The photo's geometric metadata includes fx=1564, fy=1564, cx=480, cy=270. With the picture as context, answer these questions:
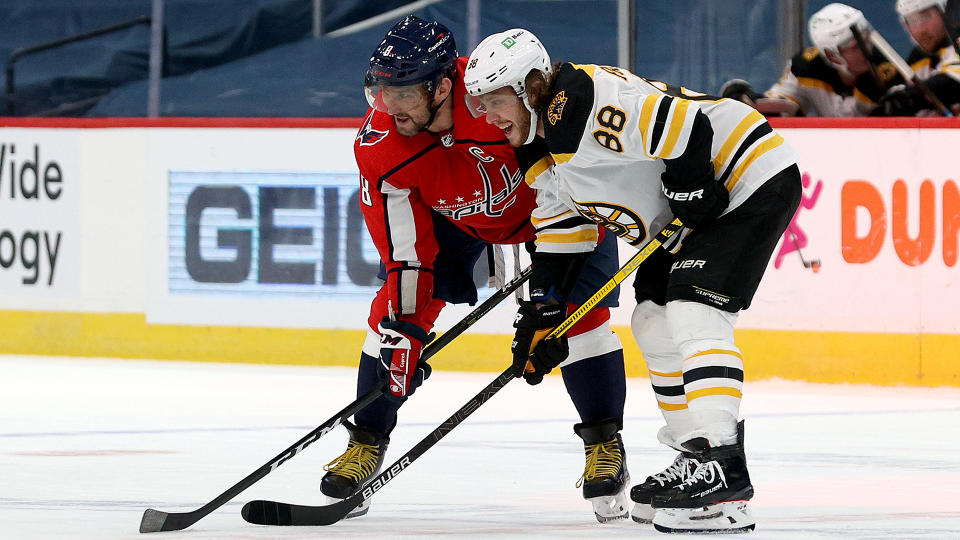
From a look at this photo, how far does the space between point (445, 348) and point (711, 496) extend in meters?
3.23

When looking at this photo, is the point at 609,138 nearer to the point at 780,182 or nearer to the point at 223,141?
the point at 780,182

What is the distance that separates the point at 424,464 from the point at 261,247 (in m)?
2.58

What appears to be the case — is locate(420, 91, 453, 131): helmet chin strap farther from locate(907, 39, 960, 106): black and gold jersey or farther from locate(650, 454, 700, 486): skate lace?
locate(907, 39, 960, 106): black and gold jersey

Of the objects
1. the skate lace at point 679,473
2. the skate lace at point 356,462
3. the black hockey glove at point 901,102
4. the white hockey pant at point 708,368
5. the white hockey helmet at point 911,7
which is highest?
the white hockey helmet at point 911,7

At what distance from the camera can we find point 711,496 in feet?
9.48

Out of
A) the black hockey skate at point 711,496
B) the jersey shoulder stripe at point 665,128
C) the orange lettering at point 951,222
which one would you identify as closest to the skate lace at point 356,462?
the black hockey skate at point 711,496

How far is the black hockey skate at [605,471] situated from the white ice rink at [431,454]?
0.05m

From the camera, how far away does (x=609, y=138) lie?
295cm

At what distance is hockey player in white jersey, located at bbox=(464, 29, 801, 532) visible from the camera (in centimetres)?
291

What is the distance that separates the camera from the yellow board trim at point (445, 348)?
5.53m

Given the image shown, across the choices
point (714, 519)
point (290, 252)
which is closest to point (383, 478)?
point (714, 519)

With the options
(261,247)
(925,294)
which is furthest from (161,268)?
(925,294)

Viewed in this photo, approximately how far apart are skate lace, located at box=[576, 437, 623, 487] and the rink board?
2476 mm

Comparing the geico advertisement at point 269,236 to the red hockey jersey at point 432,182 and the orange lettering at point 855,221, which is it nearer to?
the orange lettering at point 855,221
